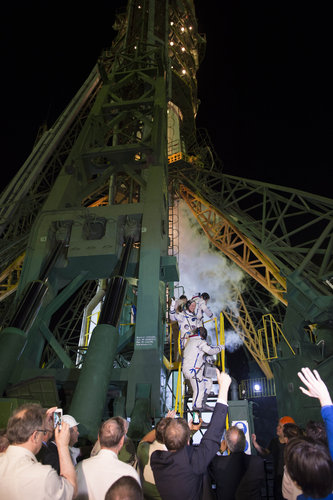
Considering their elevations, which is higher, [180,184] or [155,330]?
[180,184]

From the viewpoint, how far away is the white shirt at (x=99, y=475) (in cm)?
234

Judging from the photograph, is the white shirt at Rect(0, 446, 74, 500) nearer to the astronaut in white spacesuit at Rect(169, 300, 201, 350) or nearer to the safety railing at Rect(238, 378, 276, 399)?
the astronaut in white spacesuit at Rect(169, 300, 201, 350)

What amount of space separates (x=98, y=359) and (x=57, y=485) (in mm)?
3538

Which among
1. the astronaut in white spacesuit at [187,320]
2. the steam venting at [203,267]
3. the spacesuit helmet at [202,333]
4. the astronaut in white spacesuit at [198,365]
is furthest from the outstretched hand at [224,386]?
the steam venting at [203,267]

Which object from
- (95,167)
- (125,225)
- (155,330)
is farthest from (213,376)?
(95,167)

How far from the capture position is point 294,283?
8555mm

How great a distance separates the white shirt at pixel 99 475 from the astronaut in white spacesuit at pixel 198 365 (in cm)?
437

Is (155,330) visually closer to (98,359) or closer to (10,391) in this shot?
(98,359)

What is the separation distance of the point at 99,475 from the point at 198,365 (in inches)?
187

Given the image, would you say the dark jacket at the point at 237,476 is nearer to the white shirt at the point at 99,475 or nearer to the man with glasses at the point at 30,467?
the white shirt at the point at 99,475

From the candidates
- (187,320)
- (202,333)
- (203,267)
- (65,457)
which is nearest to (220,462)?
(65,457)

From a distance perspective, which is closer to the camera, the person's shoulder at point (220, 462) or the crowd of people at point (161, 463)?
the crowd of people at point (161, 463)

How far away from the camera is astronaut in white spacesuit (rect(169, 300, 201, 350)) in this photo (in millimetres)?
7652

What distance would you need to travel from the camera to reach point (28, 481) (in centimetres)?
196
